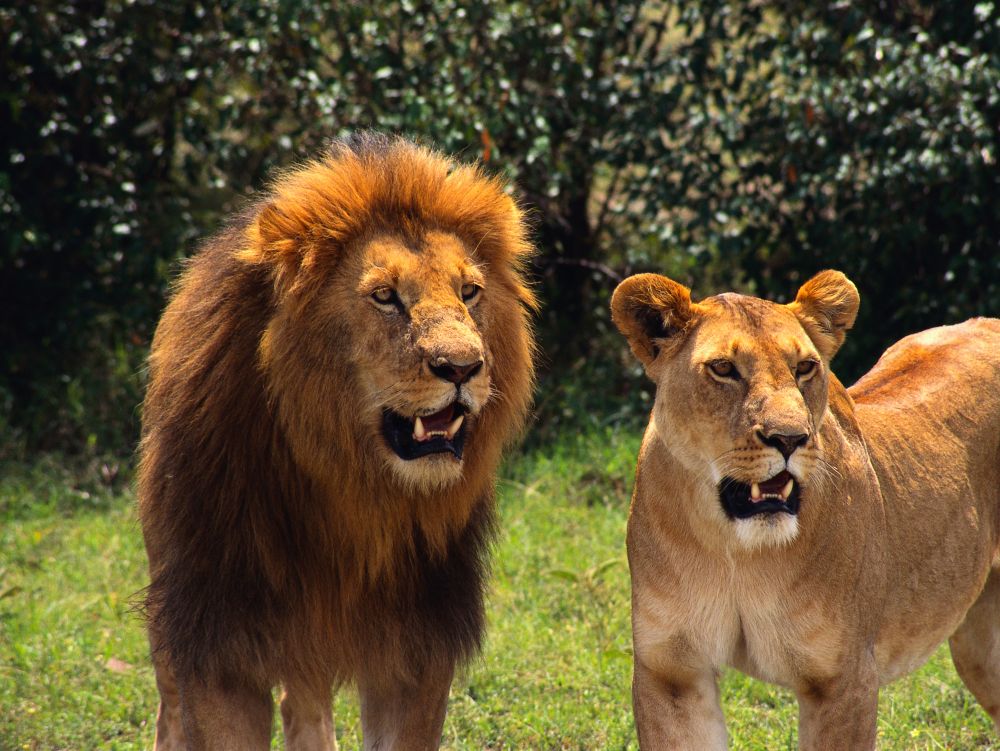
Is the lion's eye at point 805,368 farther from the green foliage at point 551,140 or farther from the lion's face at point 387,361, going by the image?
the green foliage at point 551,140

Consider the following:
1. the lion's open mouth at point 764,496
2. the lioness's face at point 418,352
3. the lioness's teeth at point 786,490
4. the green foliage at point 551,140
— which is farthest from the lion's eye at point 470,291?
the green foliage at point 551,140

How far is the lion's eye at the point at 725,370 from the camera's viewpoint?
2.77 metres

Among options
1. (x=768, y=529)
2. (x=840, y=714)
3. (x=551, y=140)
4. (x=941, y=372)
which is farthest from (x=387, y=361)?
(x=551, y=140)

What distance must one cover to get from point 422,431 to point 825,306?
896mm

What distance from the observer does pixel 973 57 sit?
19.9 feet

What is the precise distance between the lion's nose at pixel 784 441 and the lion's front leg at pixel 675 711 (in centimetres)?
56

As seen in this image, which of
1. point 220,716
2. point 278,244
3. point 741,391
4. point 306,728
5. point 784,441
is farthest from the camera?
point 306,728

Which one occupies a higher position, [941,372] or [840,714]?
[941,372]

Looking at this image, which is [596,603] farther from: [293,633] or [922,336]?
[293,633]

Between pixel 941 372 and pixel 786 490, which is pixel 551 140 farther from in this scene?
pixel 786 490

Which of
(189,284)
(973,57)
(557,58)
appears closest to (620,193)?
(557,58)

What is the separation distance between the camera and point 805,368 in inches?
111

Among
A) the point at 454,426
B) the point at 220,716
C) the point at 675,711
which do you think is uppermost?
the point at 454,426

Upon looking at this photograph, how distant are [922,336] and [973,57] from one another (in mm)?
2766
